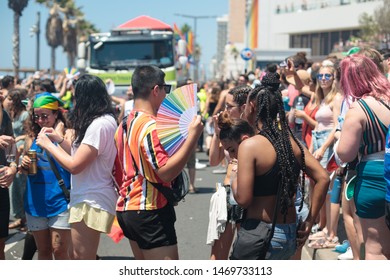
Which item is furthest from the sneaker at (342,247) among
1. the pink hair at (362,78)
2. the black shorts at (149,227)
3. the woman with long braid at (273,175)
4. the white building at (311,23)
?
the white building at (311,23)

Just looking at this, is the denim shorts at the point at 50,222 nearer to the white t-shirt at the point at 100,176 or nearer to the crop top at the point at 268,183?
the white t-shirt at the point at 100,176

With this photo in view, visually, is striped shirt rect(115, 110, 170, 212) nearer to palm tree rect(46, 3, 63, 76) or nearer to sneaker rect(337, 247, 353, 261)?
sneaker rect(337, 247, 353, 261)

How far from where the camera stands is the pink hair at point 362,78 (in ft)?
14.9

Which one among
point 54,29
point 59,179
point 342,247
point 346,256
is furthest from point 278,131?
point 54,29

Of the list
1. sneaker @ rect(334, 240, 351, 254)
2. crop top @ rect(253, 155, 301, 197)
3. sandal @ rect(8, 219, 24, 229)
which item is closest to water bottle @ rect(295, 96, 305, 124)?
sneaker @ rect(334, 240, 351, 254)

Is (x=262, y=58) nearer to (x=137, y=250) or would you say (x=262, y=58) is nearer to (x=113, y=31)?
(x=113, y=31)

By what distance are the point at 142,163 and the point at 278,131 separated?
86 centimetres

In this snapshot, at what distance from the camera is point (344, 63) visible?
4.62 metres

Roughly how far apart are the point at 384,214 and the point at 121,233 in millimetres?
1740

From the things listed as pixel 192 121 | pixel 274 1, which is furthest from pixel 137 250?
pixel 274 1

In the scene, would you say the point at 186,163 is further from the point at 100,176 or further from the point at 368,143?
the point at 368,143

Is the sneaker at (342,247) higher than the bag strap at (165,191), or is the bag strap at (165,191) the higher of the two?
the bag strap at (165,191)

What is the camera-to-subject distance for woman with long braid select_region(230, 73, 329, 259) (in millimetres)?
3799

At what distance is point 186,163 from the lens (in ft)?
14.3
